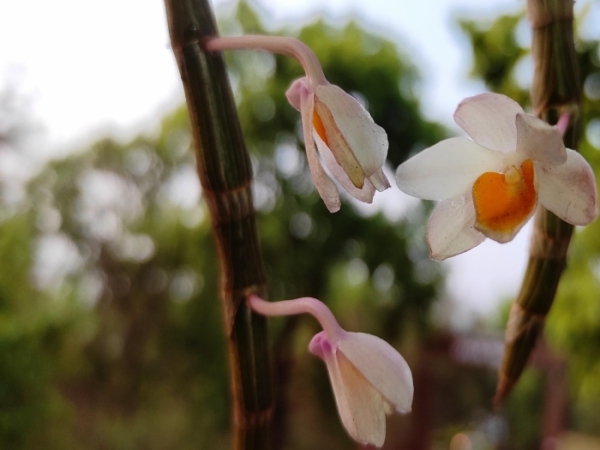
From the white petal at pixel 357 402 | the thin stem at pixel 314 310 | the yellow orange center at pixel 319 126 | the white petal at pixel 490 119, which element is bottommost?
the white petal at pixel 357 402

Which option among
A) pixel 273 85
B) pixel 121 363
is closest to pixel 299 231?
pixel 273 85

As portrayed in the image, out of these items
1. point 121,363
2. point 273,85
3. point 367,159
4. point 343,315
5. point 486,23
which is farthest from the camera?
point 343,315

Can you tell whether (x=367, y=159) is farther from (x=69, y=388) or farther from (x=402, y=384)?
(x=69, y=388)

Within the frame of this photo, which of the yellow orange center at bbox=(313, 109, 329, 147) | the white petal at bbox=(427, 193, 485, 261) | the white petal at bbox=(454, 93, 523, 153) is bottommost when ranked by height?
the white petal at bbox=(427, 193, 485, 261)

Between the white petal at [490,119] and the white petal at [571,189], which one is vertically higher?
the white petal at [490,119]
